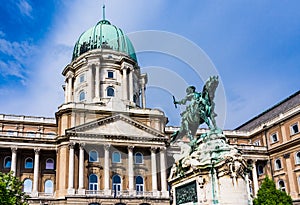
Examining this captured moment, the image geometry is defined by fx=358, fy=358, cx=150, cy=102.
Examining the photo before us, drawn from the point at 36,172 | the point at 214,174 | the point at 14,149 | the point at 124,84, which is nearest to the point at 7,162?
the point at 14,149

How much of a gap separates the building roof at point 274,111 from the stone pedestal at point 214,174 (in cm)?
4170

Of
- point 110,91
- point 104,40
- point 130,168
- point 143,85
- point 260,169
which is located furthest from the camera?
point 143,85

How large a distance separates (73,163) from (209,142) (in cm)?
3427

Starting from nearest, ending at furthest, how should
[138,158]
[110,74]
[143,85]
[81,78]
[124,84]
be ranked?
[138,158], [124,84], [110,74], [81,78], [143,85]

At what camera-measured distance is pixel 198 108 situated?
13781mm

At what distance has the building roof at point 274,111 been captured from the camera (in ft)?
173

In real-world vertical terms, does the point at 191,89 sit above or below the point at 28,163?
below

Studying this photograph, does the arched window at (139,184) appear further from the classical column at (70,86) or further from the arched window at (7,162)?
the classical column at (70,86)

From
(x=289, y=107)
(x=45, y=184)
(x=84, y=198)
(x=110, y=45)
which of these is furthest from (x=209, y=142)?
(x=110, y=45)

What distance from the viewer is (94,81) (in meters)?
57.9

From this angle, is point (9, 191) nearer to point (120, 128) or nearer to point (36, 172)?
point (36, 172)

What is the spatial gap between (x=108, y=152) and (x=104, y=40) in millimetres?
23815

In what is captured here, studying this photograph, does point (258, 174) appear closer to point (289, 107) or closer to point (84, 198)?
point (289, 107)

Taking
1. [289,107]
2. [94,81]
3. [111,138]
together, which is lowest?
[111,138]
